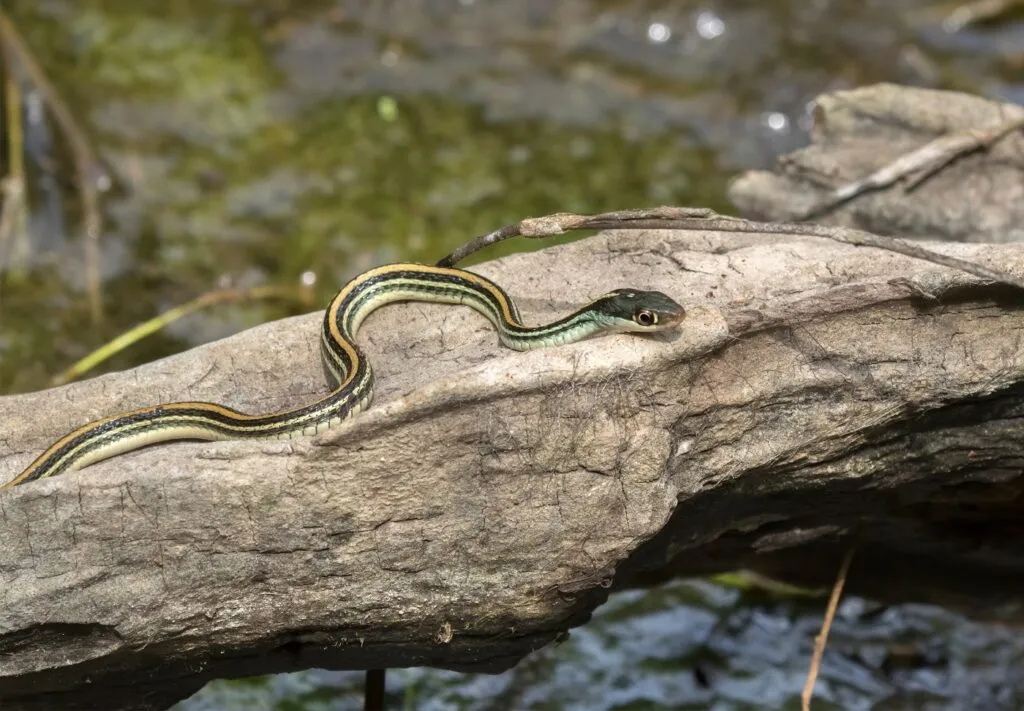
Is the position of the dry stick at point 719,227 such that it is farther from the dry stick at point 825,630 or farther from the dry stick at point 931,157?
the dry stick at point 825,630

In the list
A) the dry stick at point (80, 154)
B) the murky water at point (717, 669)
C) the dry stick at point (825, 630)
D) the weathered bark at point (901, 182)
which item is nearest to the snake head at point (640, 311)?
the dry stick at point (825, 630)

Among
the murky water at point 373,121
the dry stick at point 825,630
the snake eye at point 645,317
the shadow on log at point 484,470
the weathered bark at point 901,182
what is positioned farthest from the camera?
the murky water at point 373,121

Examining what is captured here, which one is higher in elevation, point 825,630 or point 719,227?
point 719,227

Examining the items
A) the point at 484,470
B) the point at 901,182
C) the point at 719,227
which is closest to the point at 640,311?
the point at 719,227

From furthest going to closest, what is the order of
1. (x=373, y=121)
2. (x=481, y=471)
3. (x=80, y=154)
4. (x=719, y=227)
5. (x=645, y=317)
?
(x=373, y=121)
(x=80, y=154)
(x=719, y=227)
(x=645, y=317)
(x=481, y=471)

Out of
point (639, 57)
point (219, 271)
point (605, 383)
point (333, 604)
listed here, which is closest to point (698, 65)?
point (639, 57)

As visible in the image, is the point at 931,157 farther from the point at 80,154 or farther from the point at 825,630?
the point at 80,154

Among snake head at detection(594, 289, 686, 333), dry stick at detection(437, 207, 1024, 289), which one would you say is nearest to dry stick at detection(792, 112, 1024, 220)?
dry stick at detection(437, 207, 1024, 289)

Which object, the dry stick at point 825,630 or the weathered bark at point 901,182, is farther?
the weathered bark at point 901,182
